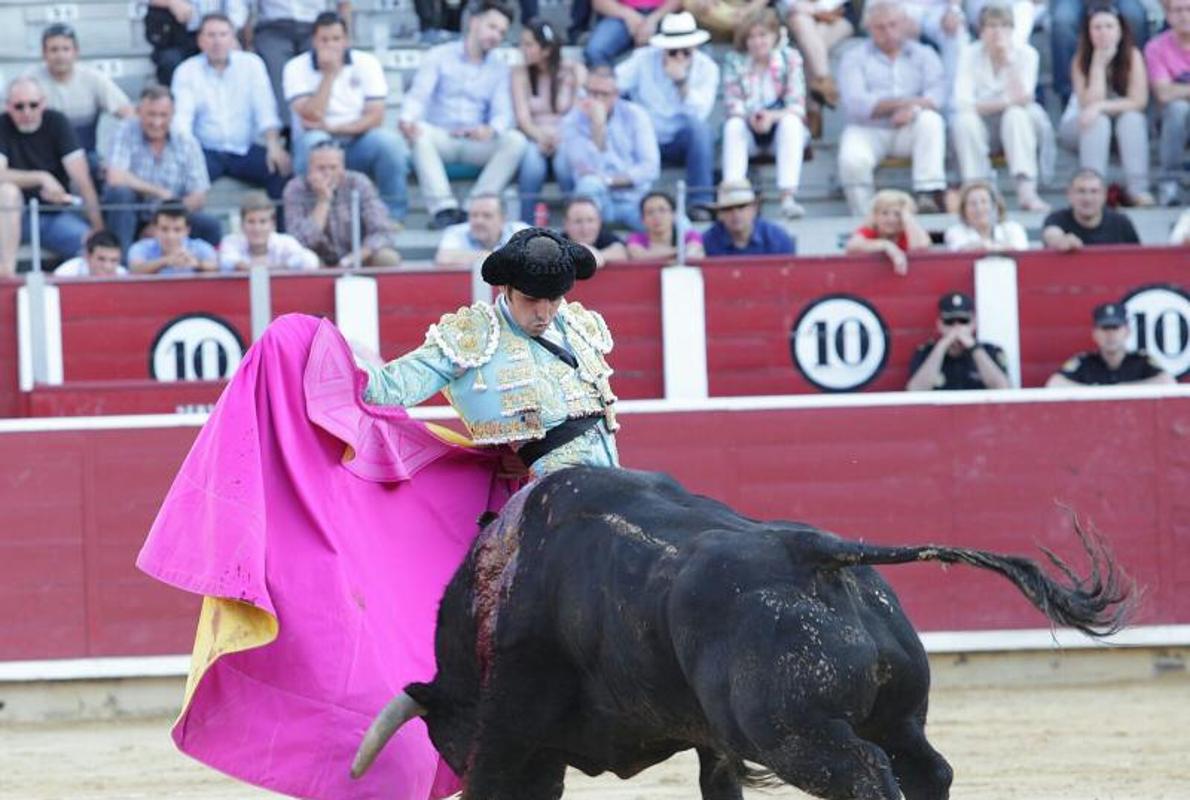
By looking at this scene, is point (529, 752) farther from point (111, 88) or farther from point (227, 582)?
point (111, 88)

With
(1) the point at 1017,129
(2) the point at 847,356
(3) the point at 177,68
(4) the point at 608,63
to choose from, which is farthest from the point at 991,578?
(3) the point at 177,68

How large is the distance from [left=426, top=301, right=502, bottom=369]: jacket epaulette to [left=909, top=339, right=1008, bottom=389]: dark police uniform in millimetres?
4471

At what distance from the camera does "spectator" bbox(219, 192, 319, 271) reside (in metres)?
9.49

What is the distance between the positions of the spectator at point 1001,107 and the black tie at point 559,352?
534cm

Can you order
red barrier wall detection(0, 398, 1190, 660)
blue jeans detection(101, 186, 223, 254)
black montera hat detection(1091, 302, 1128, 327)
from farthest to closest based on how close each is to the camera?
blue jeans detection(101, 186, 223, 254) < black montera hat detection(1091, 302, 1128, 327) < red barrier wall detection(0, 398, 1190, 660)

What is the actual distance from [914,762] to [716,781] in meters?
0.79

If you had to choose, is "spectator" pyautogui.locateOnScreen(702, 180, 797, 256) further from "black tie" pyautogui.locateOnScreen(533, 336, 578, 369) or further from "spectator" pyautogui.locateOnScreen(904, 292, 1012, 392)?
"black tie" pyautogui.locateOnScreen(533, 336, 578, 369)

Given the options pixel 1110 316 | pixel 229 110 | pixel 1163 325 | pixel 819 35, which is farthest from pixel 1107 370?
pixel 229 110

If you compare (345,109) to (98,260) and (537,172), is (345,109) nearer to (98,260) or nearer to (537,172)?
(537,172)

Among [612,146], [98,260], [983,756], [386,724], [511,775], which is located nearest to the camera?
[511,775]

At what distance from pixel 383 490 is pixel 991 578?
13.8ft

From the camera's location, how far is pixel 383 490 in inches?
205

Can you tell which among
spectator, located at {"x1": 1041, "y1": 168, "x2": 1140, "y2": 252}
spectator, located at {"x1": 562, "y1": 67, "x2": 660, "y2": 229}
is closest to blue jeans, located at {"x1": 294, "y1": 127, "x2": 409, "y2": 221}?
spectator, located at {"x1": 562, "y1": 67, "x2": 660, "y2": 229}

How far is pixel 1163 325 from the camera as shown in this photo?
9547mm
